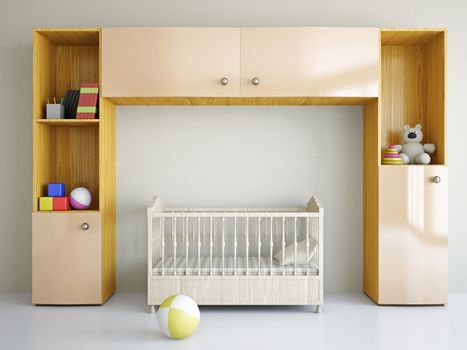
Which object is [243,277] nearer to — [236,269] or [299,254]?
[236,269]

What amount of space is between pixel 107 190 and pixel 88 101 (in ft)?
2.10

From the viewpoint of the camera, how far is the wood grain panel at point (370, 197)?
3.53 metres

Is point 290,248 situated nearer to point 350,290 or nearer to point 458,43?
point 350,290

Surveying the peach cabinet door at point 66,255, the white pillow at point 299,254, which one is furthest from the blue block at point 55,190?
the white pillow at point 299,254

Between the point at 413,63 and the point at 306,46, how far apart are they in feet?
3.21

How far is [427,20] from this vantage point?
152 inches

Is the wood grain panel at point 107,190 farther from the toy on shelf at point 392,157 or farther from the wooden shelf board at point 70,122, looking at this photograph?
the toy on shelf at point 392,157

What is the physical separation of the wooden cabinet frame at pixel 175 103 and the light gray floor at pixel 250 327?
274 mm

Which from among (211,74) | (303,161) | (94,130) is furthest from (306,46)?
(94,130)

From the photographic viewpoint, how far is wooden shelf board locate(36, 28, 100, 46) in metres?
3.47

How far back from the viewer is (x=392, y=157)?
11.5 feet

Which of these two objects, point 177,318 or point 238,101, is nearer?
point 177,318

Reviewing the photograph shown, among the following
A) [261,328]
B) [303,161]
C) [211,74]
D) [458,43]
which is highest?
[458,43]

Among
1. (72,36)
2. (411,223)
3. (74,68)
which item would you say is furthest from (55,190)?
(411,223)
